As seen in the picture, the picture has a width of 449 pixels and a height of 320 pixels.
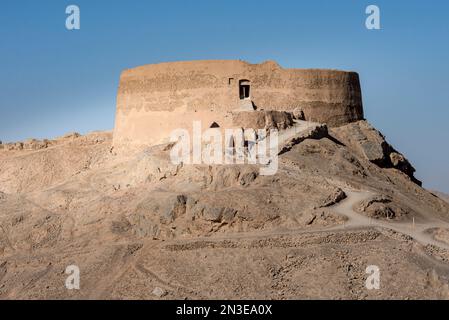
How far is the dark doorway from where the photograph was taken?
33.6 m

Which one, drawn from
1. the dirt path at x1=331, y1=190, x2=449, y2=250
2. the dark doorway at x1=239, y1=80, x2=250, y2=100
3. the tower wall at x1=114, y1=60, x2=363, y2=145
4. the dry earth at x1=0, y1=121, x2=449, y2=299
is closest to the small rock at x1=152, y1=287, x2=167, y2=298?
the dry earth at x1=0, y1=121, x2=449, y2=299

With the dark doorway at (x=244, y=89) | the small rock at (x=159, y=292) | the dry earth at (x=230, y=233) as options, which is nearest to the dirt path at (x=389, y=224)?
the dry earth at (x=230, y=233)

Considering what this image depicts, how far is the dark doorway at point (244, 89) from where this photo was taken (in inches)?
1324

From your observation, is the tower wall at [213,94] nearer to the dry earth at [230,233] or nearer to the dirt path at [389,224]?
the dry earth at [230,233]

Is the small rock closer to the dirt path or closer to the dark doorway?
the dirt path

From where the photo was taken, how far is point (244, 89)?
33.8m

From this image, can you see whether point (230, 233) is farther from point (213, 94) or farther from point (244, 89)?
point (244, 89)

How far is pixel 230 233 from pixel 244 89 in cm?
1112

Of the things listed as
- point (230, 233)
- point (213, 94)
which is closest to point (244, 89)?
point (213, 94)

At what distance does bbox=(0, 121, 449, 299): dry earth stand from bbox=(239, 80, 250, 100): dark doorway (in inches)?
150

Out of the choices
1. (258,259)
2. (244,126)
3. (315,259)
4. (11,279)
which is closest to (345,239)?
(315,259)

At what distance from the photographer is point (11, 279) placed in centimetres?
2477
